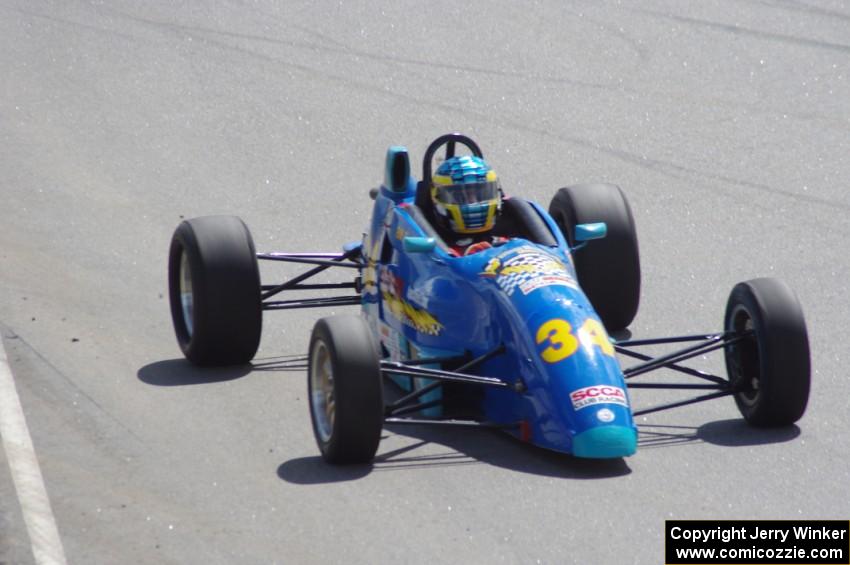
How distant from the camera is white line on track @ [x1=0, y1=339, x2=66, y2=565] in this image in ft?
25.3

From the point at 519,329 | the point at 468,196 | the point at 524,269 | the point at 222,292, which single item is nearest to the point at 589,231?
the point at 468,196

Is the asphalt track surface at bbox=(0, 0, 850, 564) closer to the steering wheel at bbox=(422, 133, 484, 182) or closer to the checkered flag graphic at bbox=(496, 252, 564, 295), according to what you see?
the checkered flag graphic at bbox=(496, 252, 564, 295)

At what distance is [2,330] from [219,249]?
1765 millimetres

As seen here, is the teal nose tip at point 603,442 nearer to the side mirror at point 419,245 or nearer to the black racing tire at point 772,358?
the black racing tire at point 772,358

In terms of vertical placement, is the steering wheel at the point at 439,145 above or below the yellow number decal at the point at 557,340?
above

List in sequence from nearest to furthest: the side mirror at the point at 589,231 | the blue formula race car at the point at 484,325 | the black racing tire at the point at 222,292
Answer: the blue formula race car at the point at 484,325, the side mirror at the point at 589,231, the black racing tire at the point at 222,292

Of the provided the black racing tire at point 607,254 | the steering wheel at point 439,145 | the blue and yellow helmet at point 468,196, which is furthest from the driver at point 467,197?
the black racing tire at point 607,254

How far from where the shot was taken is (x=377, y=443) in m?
8.53

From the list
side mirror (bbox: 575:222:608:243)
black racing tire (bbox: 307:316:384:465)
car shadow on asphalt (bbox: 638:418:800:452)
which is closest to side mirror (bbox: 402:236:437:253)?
black racing tire (bbox: 307:316:384:465)

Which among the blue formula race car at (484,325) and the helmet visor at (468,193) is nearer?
the blue formula race car at (484,325)

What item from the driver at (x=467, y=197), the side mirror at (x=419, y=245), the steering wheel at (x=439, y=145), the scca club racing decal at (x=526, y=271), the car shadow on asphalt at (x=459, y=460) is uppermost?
the steering wheel at (x=439, y=145)

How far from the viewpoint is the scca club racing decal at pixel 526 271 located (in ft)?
29.3

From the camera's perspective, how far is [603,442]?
27.2 ft

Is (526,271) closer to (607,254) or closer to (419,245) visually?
(419,245)
